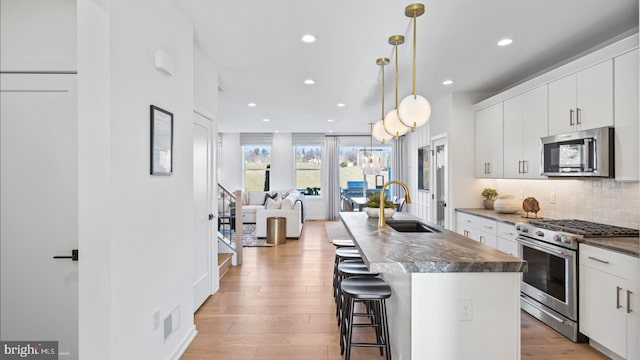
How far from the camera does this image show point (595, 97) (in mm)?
2945

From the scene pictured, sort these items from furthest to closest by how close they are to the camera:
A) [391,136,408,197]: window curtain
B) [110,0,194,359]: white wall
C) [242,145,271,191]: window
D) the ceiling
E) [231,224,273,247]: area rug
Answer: [242,145,271,191]: window
[391,136,408,197]: window curtain
[231,224,273,247]: area rug
the ceiling
[110,0,194,359]: white wall

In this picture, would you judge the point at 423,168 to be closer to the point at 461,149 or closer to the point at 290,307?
the point at 461,149

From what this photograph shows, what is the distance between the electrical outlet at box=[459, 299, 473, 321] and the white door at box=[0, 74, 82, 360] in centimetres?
233

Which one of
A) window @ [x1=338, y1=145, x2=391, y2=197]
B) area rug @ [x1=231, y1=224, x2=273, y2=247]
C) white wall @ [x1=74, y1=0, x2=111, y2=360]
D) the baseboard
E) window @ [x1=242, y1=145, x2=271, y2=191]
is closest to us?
white wall @ [x1=74, y1=0, x2=111, y2=360]

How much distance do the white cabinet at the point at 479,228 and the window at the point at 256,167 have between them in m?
6.54

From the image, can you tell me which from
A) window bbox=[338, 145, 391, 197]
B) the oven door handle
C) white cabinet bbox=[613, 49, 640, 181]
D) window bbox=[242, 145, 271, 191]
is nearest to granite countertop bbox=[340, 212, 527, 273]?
the oven door handle

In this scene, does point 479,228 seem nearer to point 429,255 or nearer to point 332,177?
point 429,255

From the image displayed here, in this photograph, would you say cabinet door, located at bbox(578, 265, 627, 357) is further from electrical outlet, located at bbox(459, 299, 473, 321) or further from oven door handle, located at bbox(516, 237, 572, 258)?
electrical outlet, located at bbox(459, 299, 473, 321)

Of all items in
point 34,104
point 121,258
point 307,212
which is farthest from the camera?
point 307,212

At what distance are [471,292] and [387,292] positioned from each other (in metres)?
0.56

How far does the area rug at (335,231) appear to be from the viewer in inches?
291

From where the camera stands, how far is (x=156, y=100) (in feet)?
7.43

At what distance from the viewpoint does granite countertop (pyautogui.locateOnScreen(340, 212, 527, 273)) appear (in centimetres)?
179

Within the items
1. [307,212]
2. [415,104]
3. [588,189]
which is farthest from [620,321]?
[307,212]
